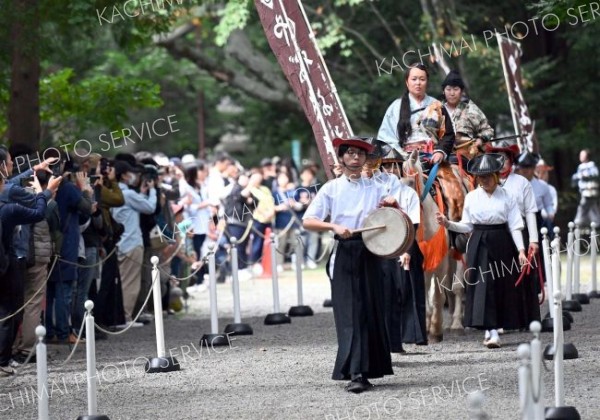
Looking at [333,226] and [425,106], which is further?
[425,106]

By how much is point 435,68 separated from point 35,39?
14.5 m

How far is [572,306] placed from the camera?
61.8 feet

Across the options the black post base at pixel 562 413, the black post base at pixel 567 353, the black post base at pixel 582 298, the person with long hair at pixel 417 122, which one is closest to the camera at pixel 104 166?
the person with long hair at pixel 417 122

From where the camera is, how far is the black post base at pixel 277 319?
61.5ft

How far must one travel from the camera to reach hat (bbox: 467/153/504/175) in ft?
47.6

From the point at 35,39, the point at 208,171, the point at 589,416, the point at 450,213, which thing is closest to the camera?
the point at 589,416

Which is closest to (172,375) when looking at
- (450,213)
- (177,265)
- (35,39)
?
(450,213)

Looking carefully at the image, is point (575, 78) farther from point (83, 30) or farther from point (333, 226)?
point (333, 226)

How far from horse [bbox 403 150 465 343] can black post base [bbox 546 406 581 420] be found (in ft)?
16.4

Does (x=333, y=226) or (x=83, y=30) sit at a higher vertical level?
(x=83, y=30)

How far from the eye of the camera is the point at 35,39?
18.8 meters
